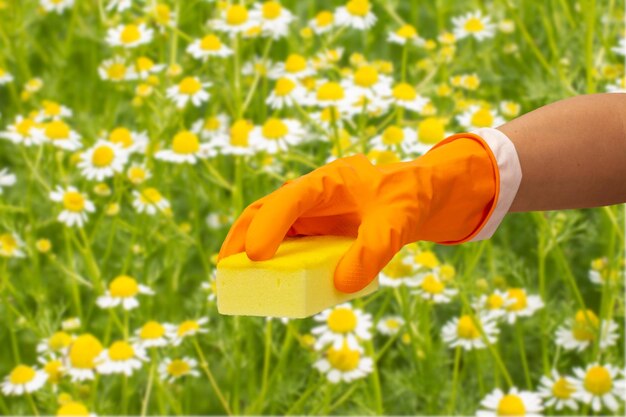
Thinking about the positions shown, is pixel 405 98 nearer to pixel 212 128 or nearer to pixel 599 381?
pixel 212 128

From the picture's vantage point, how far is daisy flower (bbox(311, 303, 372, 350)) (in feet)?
4.42

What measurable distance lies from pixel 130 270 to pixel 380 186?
2.72 feet

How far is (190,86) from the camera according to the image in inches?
62.2

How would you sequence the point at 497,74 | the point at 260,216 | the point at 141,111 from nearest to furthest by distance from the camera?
the point at 260,216, the point at 141,111, the point at 497,74

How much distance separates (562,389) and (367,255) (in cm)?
61

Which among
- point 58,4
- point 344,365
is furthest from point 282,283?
point 58,4

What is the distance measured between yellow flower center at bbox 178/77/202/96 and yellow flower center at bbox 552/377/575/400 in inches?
23.8

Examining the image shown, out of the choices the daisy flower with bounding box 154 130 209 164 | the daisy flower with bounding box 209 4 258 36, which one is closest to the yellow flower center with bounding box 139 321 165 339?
the daisy flower with bounding box 154 130 209 164

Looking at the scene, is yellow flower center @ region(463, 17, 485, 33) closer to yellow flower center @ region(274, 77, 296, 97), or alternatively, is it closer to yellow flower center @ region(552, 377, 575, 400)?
yellow flower center @ region(274, 77, 296, 97)

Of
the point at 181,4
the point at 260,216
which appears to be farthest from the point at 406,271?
the point at 181,4

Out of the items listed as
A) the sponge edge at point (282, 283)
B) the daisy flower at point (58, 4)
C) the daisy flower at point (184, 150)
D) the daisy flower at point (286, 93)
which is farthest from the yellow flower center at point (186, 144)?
the sponge edge at point (282, 283)

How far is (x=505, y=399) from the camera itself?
4.26ft

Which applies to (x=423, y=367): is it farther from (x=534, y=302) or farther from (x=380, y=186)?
(x=380, y=186)

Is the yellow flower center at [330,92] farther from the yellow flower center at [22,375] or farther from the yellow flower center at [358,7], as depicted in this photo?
the yellow flower center at [22,375]
